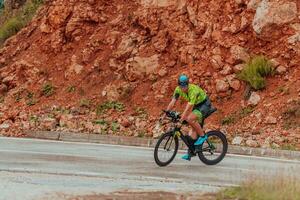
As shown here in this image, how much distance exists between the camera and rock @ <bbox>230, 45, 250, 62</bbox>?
2134cm

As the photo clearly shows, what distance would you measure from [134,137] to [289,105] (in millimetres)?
4542

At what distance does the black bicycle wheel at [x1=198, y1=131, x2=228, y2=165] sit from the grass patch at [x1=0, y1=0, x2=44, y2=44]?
16.8 metres

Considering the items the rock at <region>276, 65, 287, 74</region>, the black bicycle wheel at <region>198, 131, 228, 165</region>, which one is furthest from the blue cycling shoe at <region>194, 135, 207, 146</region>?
the rock at <region>276, 65, 287, 74</region>

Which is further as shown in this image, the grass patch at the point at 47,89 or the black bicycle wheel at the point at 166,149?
the grass patch at the point at 47,89

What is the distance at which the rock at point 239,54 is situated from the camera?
2134 centimetres

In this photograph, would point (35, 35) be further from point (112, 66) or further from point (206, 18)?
point (206, 18)

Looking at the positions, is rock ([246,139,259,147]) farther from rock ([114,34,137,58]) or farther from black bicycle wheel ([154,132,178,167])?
rock ([114,34,137,58])

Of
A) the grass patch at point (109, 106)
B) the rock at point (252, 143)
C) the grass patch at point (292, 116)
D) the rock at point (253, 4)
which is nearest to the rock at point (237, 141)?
the rock at point (252, 143)

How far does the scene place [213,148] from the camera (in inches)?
521

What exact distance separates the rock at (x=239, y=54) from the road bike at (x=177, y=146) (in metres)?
8.35

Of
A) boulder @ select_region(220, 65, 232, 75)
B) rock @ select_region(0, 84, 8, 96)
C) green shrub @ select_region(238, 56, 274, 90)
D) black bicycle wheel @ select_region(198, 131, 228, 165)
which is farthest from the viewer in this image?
rock @ select_region(0, 84, 8, 96)

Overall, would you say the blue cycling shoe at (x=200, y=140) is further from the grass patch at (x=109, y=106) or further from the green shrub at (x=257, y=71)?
the grass patch at (x=109, y=106)

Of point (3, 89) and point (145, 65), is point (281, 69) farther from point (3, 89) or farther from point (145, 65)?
point (3, 89)

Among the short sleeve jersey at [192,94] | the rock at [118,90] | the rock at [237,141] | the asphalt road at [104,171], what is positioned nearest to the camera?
the asphalt road at [104,171]
